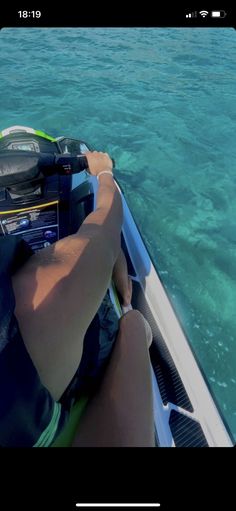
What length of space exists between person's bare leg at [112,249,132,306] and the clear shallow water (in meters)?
0.72

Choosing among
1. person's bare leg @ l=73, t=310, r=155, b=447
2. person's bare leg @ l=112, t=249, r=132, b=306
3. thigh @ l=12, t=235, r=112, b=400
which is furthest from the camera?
person's bare leg @ l=112, t=249, r=132, b=306

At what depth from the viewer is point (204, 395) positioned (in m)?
2.22

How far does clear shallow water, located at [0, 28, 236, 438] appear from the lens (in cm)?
335

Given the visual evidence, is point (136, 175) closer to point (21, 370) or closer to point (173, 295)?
point (173, 295)

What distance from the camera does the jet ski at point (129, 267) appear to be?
2.09 meters

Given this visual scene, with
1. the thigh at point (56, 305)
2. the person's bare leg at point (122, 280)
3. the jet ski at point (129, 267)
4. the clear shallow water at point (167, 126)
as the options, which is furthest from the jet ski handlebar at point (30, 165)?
the clear shallow water at point (167, 126)

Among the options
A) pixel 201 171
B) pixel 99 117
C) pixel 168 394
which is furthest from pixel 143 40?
pixel 168 394

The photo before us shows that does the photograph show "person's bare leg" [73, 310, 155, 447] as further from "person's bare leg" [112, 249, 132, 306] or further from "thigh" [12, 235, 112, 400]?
"person's bare leg" [112, 249, 132, 306]

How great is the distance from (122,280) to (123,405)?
131cm

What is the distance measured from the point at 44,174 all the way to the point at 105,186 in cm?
42
